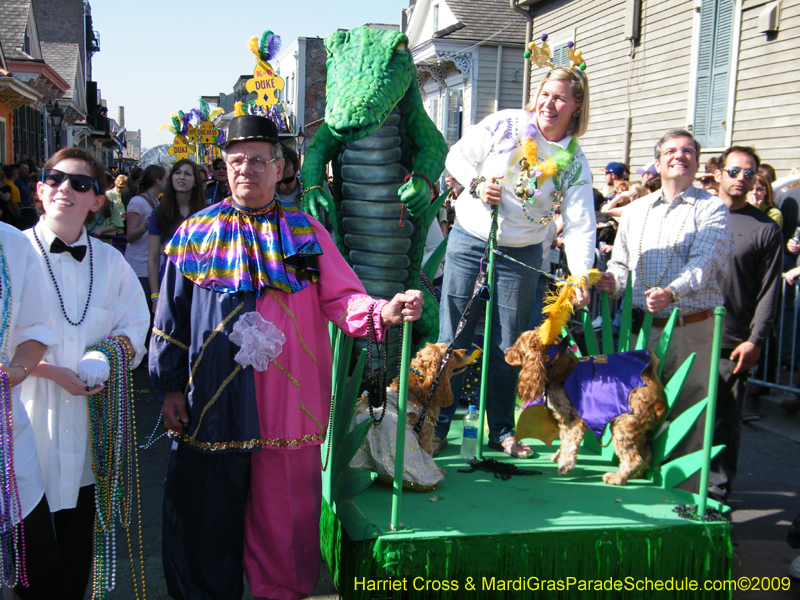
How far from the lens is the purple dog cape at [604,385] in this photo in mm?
3043

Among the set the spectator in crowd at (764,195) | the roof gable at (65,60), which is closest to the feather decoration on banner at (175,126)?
the spectator in crowd at (764,195)

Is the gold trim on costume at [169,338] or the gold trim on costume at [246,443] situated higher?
the gold trim on costume at [169,338]

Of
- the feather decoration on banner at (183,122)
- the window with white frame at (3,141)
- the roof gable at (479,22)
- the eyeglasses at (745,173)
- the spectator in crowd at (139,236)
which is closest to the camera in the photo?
the eyeglasses at (745,173)

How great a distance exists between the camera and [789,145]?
7.48 meters

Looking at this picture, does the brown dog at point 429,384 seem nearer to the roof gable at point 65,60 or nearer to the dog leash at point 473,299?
the dog leash at point 473,299

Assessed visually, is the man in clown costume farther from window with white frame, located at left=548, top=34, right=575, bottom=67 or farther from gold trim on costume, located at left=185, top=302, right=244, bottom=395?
window with white frame, located at left=548, top=34, right=575, bottom=67

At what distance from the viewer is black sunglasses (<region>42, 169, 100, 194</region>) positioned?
231cm

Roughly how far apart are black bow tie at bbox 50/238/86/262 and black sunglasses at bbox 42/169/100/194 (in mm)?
195

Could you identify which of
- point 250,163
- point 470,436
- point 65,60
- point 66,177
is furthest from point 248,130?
point 65,60

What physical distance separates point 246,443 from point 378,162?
Result: 163cm

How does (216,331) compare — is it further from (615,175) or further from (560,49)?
(560,49)

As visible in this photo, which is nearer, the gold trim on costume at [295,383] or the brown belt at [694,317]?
the gold trim on costume at [295,383]

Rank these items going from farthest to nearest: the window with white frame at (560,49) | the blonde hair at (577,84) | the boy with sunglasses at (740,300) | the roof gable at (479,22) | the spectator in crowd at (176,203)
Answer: the roof gable at (479,22) → the window with white frame at (560,49) → the spectator in crowd at (176,203) → the boy with sunglasses at (740,300) → the blonde hair at (577,84)

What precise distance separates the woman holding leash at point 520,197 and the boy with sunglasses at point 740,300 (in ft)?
3.73
